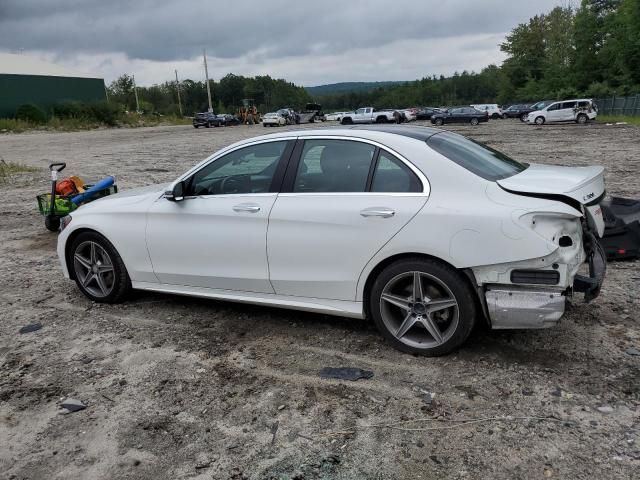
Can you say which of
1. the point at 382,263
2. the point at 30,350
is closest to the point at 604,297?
the point at 382,263

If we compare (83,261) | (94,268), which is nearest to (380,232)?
(94,268)

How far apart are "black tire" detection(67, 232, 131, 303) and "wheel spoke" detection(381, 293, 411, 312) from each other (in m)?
2.60

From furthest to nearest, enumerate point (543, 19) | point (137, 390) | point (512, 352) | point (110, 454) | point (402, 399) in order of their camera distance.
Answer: point (543, 19), point (512, 352), point (137, 390), point (402, 399), point (110, 454)

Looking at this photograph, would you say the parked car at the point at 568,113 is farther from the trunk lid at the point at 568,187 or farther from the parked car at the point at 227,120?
the trunk lid at the point at 568,187

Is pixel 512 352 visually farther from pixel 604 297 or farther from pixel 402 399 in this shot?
pixel 604 297

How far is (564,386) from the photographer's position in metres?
3.57

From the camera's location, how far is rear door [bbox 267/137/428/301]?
13.0 ft

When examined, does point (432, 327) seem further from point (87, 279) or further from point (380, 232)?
point (87, 279)

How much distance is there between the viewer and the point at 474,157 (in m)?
4.27

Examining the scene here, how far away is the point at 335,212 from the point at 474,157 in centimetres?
116

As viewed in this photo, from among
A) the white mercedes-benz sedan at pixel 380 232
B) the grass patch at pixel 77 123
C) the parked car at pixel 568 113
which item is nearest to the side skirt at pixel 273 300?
the white mercedes-benz sedan at pixel 380 232

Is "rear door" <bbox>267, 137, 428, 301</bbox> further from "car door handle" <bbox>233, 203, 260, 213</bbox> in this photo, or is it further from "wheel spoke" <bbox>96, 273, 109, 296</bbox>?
"wheel spoke" <bbox>96, 273, 109, 296</bbox>

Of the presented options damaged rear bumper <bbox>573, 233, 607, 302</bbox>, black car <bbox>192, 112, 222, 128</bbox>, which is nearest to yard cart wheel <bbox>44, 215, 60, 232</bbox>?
damaged rear bumper <bbox>573, 233, 607, 302</bbox>

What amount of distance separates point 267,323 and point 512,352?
201cm
